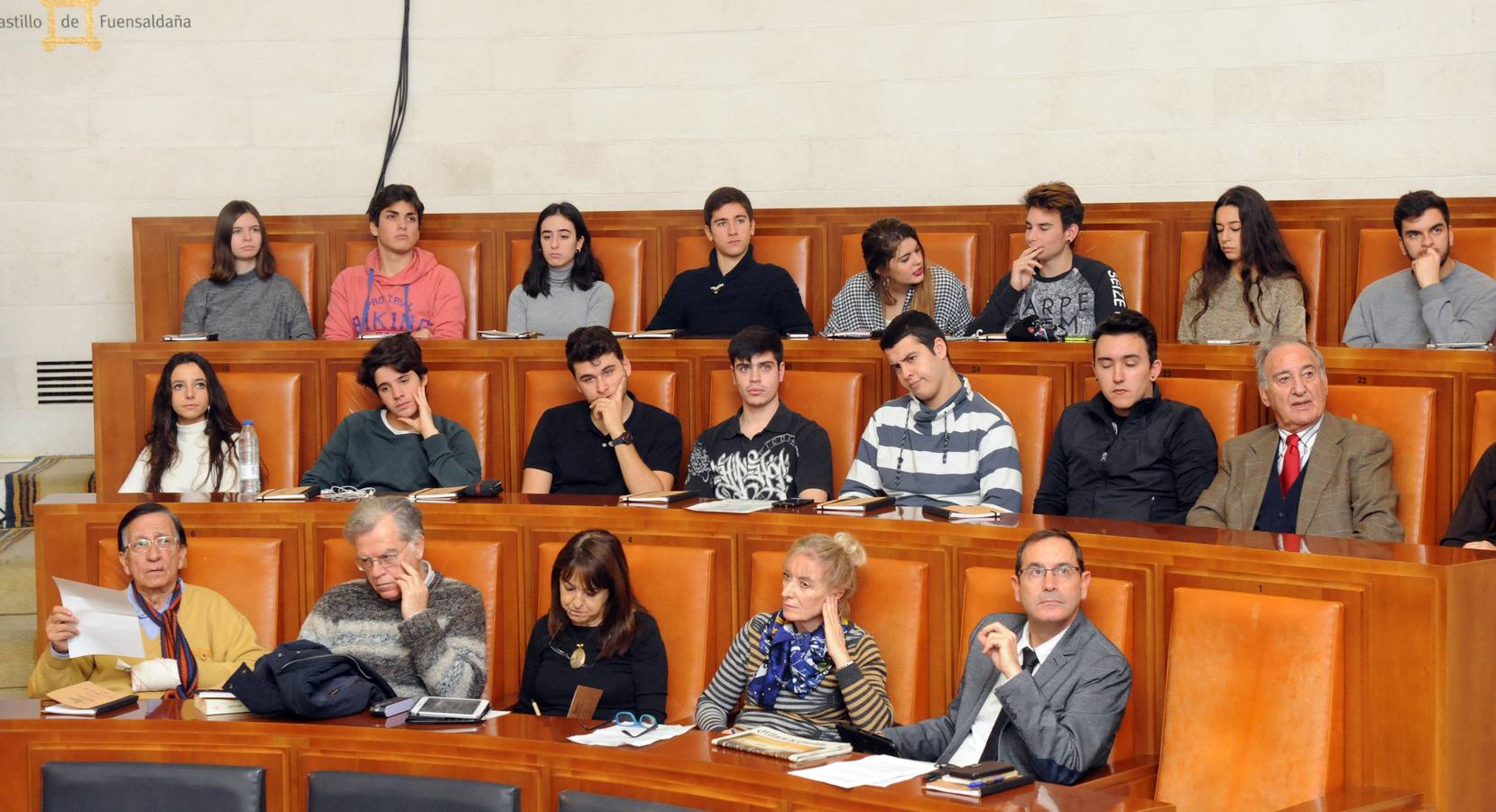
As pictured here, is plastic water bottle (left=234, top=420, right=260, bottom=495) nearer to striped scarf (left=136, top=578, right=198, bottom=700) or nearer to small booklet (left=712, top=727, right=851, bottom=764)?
striped scarf (left=136, top=578, right=198, bottom=700)

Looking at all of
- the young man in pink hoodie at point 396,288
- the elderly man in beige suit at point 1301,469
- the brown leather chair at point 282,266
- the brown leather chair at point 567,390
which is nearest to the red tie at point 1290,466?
the elderly man in beige suit at point 1301,469

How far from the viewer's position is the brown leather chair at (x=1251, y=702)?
255 centimetres

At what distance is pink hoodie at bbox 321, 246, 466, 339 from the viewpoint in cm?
504

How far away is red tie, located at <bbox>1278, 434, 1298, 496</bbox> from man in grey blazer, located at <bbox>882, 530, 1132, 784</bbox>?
2.19 feet

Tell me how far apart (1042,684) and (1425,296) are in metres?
2.00

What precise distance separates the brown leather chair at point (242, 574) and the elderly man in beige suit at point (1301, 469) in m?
2.02

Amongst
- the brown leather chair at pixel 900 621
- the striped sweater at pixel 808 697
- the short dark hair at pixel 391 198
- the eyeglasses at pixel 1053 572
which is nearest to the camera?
the eyeglasses at pixel 1053 572

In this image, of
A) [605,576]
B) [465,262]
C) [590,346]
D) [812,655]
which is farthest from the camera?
[465,262]

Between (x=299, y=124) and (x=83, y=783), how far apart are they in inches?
145

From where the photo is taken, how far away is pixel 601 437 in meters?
4.10

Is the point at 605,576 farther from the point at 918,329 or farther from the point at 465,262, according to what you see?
the point at 465,262

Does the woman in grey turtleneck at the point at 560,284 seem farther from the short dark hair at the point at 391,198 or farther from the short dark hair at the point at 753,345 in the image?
the short dark hair at the point at 753,345

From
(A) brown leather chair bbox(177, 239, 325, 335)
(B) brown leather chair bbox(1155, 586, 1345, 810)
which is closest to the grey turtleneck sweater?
(A) brown leather chair bbox(177, 239, 325, 335)

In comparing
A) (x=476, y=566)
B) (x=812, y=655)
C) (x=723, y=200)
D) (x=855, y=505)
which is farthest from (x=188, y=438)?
(x=812, y=655)
